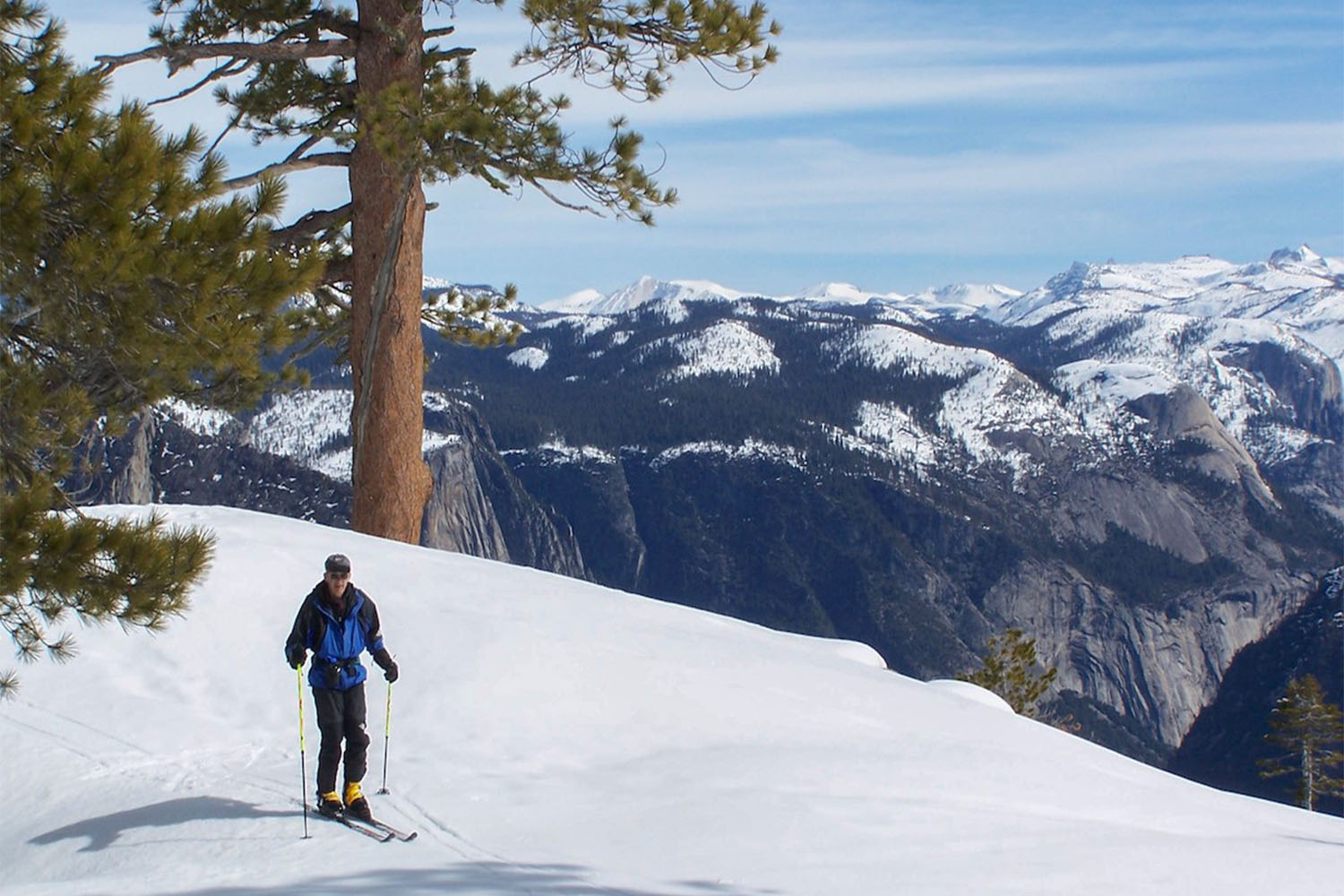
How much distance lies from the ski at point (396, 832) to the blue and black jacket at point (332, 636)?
980 mm

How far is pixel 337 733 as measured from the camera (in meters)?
9.32

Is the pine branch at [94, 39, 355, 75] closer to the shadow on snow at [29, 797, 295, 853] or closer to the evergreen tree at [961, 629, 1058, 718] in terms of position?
the shadow on snow at [29, 797, 295, 853]

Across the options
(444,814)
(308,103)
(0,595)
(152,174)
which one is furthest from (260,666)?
(308,103)

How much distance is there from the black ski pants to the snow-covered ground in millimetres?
283

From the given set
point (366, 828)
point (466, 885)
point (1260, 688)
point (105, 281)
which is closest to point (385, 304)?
point (366, 828)

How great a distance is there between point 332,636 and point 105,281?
125 inches

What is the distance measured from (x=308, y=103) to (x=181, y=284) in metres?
10.5

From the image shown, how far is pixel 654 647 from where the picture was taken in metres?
13.6

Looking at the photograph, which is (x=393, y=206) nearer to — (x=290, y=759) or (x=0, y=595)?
(x=290, y=759)

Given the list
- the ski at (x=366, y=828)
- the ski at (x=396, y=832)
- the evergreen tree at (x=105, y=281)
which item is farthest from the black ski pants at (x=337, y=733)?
the evergreen tree at (x=105, y=281)

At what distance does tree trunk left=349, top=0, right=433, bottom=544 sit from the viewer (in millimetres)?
15414

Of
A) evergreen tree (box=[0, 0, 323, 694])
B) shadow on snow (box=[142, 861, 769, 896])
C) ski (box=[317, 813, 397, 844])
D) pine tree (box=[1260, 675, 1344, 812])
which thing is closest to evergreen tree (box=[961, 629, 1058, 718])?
pine tree (box=[1260, 675, 1344, 812])

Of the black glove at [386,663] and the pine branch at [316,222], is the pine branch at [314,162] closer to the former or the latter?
the pine branch at [316,222]

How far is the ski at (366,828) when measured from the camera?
896 centimetres
